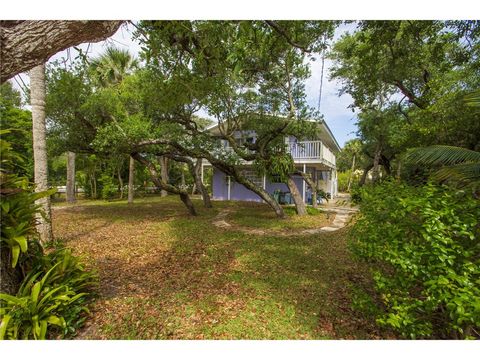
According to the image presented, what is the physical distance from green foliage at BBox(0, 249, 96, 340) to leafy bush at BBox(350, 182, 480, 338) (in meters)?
3.06

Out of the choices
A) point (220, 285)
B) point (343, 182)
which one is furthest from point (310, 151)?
point (343, 182)

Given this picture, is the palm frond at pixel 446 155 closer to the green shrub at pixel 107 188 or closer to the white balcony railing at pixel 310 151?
the white balcony railing at pixel 310 151

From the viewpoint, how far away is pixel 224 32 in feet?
10.2

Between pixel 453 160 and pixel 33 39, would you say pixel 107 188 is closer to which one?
pixel 33 39

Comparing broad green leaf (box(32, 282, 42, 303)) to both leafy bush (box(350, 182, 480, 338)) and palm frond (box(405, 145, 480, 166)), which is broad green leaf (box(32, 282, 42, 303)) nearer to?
leafy bush (box(350, 182, 480, 338))

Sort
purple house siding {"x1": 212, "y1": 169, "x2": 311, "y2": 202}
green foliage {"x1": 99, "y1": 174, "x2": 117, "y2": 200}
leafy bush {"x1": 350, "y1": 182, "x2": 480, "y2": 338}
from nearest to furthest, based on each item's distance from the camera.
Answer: leafy bush {"x1": 350, "y1": 182, "x2": 480, "y2": 338}
purple house siding {"x1": 212, "y1": 169, "x2": 311, "y2": 202}
green foliage {"x1": 99, "y1": 174, "x2": 117, "y2": 200}

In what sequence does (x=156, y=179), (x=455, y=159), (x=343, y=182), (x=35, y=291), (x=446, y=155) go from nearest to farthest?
(x=35, y=291), (x=455, y=159), (x=446, y=155), (x=156, y=179), (x=343, y=182)

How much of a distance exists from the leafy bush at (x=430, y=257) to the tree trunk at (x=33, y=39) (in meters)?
3.33

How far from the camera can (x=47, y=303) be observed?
235 centimetres

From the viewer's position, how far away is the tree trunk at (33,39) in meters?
1.88

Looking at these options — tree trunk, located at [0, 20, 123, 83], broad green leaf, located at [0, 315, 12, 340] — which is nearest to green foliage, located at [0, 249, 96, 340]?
broad green leaf, located at [0, 315, 12, 340]

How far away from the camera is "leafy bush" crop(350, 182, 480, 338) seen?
179cm

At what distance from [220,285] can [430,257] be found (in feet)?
9.21
